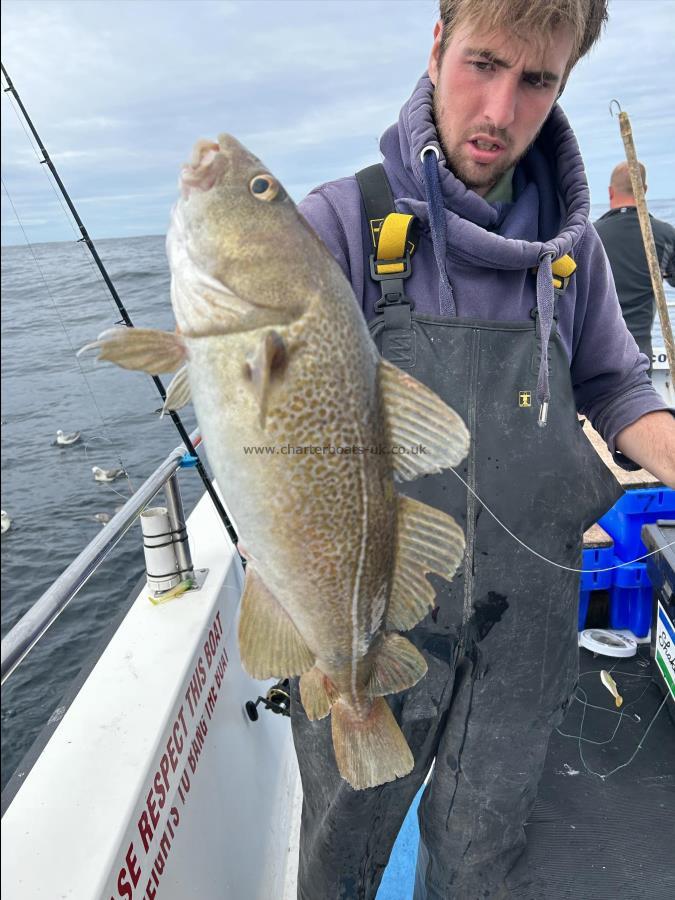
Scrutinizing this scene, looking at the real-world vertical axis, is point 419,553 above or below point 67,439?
above

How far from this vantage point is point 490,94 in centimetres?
182

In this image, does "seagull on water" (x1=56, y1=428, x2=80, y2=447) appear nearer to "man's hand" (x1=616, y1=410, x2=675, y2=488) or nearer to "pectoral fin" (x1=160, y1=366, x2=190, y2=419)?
"man's hand" (x1=616, y1=410, x2=675, y2=488)

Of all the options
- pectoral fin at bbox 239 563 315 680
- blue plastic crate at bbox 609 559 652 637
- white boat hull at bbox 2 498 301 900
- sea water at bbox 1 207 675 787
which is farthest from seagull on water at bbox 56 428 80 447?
pectoral fin at bbox 239 563 315 680

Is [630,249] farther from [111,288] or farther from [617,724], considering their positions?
[111,288]

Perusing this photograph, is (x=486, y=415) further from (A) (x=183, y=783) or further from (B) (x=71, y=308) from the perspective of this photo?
(B) (x=71, y=308)

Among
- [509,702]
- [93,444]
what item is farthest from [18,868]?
[93,444]

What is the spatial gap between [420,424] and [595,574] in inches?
118

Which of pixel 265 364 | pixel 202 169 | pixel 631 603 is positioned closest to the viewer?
pixel 265 364

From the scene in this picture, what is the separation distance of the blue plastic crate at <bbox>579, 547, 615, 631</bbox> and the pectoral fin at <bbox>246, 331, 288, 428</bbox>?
3049 millimetres

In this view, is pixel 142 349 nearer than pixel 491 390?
Yes

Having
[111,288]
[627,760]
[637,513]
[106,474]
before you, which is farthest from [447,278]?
[106,474]

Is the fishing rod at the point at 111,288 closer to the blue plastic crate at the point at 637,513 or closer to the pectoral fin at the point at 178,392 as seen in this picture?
the pectoral fin at the point at 178,392

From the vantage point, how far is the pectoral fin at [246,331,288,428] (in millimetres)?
1160

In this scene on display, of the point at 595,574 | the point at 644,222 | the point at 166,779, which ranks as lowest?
the point at 595,574
